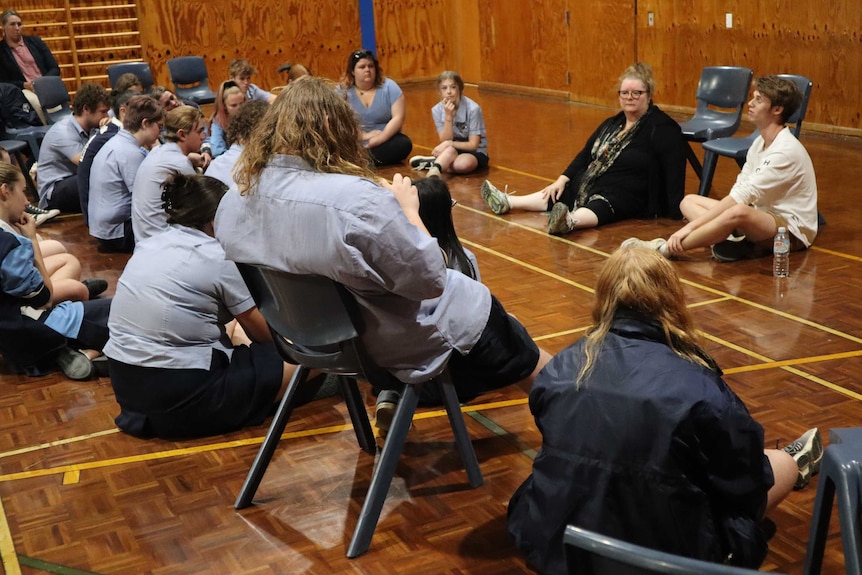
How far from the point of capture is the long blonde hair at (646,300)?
2.34 m

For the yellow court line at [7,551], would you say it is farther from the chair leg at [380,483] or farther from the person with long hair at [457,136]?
the person with long hair at [457,136]

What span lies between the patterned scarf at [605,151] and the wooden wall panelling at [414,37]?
894 centimetres

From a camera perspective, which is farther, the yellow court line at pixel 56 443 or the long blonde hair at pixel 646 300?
the yellow court line at pixel 56 443

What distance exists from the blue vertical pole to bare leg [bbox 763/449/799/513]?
1282 cm

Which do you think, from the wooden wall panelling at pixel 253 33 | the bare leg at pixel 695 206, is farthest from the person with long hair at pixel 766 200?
the wooden wall panelling at pixel 253 33

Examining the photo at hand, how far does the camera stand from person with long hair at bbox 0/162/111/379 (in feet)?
13.8

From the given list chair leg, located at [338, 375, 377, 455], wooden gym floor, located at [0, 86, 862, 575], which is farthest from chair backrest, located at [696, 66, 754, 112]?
chair leg, located at [338, 375, 377, 455]

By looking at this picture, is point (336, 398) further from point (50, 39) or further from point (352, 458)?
point (50, 39)

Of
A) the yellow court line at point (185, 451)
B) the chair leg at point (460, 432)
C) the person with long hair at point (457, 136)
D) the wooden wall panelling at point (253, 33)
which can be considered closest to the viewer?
the chair leg at point (460, 432)

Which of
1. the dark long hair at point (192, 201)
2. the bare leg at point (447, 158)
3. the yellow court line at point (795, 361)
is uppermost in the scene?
the dark long hair at point (192, 201)

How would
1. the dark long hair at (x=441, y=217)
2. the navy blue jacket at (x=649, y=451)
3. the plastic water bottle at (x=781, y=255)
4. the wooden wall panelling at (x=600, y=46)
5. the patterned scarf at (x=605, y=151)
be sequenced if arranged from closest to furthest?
the navy blue jacket at (x=649, y=451)
the dark long hair at (x=441, y=217)
the plastic water bottle at (x=781, y=255)
the patterned scarf at (x=605, y=151)
the wooden wall panelling at (x=600, y=46)

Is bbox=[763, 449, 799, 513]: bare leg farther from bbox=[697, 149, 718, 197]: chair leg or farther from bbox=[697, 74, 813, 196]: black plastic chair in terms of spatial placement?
bbox=[697, 149, 718, 197]: chair leg

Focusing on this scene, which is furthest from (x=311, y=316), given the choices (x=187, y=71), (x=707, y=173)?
(x=187, y=71)

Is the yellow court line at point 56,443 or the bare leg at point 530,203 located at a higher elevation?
the bare leg at point 530,203
